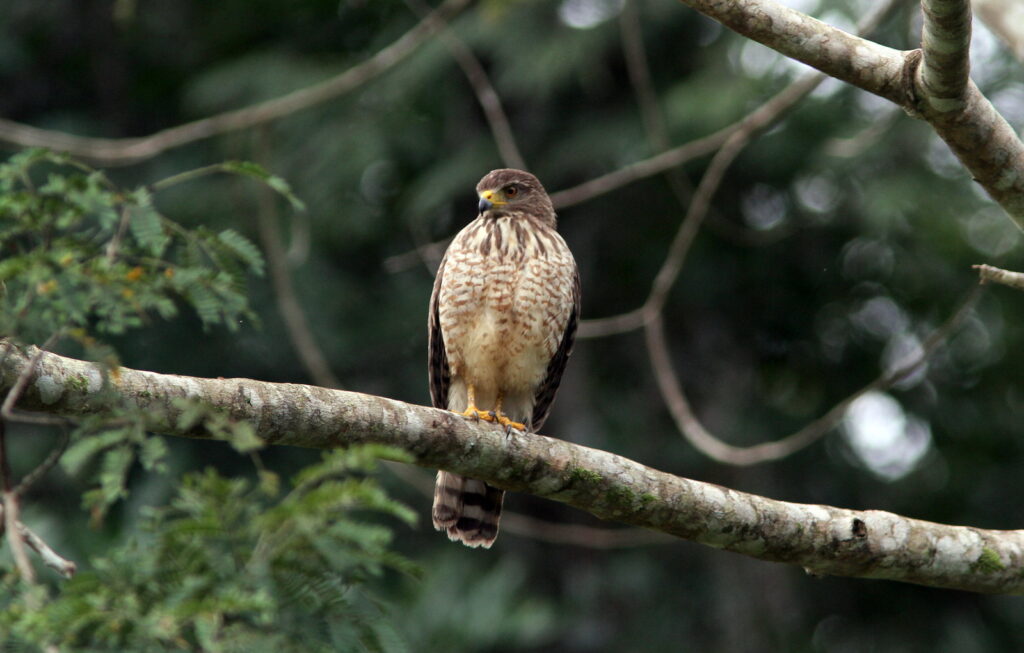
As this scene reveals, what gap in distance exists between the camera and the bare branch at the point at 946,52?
10.9 feet

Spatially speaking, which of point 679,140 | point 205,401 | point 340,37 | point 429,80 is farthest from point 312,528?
point 340,37

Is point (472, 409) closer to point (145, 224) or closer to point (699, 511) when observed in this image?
point (699, 511)

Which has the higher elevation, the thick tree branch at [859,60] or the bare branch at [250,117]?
the bare branch at [250,117]

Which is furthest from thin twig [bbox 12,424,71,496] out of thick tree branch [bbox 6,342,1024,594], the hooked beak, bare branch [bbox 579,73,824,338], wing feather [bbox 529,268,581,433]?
bare branch [bbox 579,73,824,338]

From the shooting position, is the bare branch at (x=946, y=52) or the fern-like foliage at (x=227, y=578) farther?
the bare branch at (x=946, y=52)

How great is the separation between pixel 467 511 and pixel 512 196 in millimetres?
1488

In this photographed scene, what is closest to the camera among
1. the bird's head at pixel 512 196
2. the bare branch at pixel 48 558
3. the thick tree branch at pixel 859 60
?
the bare branch at pixel 48 558

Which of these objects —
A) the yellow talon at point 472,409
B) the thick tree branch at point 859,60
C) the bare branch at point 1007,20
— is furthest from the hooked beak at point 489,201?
the bare branch at point 1007,20

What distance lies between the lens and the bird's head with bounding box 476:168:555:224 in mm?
5523

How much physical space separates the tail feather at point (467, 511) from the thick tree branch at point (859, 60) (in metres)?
2.34

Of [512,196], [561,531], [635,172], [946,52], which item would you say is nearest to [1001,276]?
[946,52]

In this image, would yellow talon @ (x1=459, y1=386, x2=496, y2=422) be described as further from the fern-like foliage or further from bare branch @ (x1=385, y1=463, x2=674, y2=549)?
the fern-like foliage

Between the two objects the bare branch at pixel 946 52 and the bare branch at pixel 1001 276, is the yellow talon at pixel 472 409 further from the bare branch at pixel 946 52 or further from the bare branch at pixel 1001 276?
the bare branch at pixel 946 52

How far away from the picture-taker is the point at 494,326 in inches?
197
